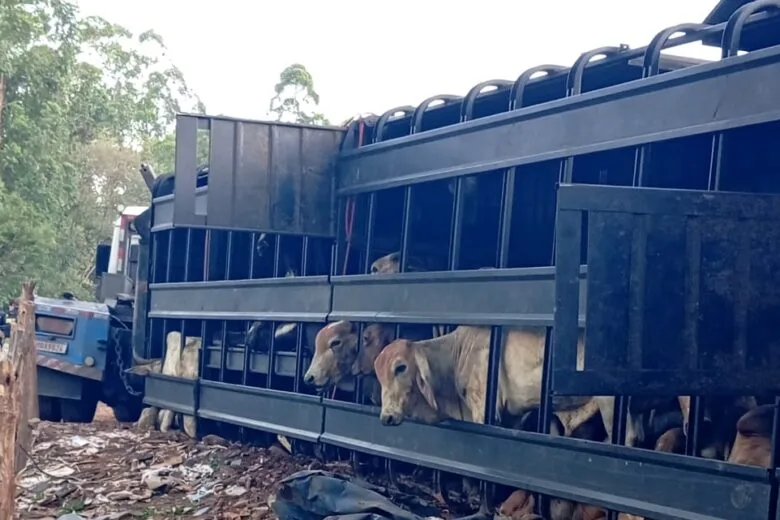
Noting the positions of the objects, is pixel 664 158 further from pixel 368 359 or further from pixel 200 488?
pixel 200 488

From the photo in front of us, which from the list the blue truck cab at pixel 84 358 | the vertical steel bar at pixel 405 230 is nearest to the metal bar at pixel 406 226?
the vertical steel bar at pixel 405 230

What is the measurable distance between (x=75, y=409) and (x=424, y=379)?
6779 millimetres

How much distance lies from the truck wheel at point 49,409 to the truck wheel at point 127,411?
2.12ft

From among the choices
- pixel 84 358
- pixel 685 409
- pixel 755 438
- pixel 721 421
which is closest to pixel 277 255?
pixel 84 358

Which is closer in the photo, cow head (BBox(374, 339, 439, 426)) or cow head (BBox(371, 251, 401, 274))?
cow head (BBox(374, 339, 439, 426))

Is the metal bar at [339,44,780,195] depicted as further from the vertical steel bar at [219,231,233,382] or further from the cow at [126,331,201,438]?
the cow at [126,331,201,438]

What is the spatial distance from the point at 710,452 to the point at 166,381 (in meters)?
7.01

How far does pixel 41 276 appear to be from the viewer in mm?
23469

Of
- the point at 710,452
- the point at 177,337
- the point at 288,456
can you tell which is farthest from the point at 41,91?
the point at 710,452

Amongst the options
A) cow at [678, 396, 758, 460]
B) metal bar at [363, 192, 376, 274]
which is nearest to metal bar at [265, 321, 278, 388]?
metal bar at [363, 192, 376, 274]

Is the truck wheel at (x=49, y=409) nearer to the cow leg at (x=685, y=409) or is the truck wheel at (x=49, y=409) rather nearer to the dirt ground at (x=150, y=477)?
the dirt ground at (x=150, y=477)

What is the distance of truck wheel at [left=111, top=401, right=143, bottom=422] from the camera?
12007mm

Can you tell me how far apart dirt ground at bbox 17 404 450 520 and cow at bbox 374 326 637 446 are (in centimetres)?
73

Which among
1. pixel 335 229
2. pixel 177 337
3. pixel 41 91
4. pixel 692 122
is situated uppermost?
pixel 41 91
